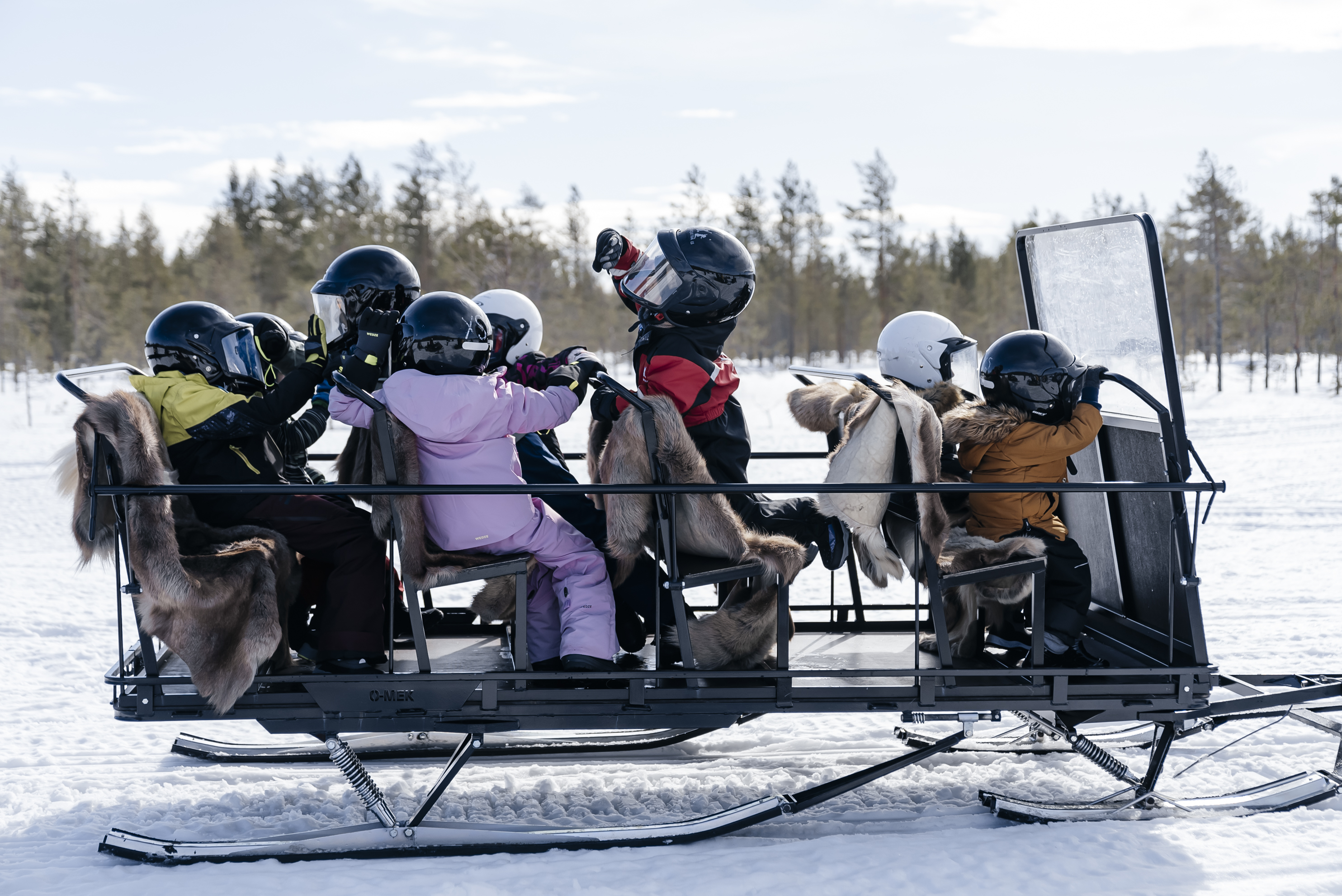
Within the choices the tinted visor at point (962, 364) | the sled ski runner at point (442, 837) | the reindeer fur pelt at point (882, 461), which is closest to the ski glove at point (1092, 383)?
the tinted visor at point (962, 364)

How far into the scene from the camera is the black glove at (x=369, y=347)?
3424mm

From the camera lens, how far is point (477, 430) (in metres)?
3.32

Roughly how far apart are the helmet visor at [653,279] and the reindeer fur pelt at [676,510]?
45 centimetres

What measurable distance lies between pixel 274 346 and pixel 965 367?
2.87m

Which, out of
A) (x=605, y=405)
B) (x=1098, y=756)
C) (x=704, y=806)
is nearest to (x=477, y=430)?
(x=605, y=405)

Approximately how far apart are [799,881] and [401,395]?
205cm

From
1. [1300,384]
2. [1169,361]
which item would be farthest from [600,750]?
[1300,384]

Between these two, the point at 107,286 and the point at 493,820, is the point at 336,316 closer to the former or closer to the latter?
the point at 493,820

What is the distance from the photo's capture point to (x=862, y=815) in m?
3.77

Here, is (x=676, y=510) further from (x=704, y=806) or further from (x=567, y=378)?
(x=704, y=806)

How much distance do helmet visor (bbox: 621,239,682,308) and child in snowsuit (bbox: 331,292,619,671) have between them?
0.36m

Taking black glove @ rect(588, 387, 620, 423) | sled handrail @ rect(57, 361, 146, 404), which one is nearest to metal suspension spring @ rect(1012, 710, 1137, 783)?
black glove @ rect(588, 387, 620, 423)

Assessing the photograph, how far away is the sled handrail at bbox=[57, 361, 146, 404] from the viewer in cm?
312

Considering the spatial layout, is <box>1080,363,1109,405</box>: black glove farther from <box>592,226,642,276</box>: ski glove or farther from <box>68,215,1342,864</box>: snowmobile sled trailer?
<box>592,226,642,276</box>: ski glove
